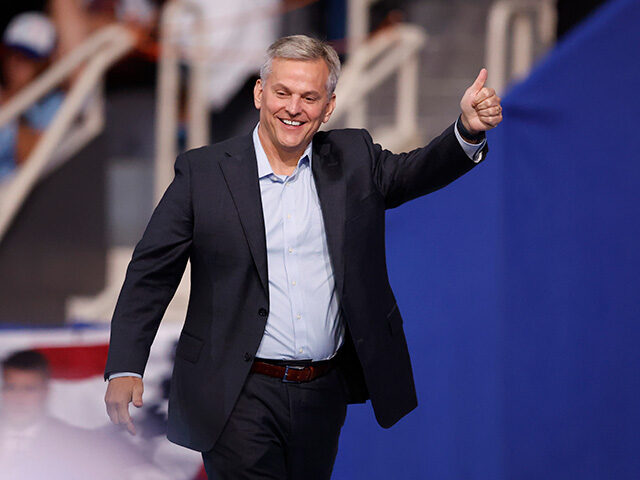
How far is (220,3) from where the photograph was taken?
7035mm

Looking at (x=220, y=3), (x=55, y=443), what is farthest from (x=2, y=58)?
(x=55, y=443)

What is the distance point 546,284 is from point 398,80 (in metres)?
3.49

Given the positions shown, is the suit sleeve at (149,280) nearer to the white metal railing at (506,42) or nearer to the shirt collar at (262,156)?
the shirt collar at (262,156)

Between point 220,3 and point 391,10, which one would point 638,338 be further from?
point 220,3

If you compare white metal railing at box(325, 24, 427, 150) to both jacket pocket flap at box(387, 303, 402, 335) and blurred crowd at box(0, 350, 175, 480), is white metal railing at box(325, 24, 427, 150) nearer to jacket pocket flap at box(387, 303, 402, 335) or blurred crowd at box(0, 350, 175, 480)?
blurred crowd at box(0, 350, 175, 480)

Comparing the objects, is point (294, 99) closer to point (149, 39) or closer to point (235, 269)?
point (235, 269)

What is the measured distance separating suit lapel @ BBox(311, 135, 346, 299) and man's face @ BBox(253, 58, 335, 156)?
0.29 ft

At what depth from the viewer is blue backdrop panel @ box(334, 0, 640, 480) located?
2.61 meters

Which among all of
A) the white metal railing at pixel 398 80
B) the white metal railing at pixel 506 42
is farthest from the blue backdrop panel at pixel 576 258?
the white metal railing at pixel 398 80

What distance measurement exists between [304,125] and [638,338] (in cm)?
140

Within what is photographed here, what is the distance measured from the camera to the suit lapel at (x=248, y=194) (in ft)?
6.24

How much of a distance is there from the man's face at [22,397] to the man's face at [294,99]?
Answer: 1.56m

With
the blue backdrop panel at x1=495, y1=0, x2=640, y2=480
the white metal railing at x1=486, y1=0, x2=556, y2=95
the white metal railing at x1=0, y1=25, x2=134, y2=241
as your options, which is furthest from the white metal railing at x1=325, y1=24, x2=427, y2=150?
the blue backdrop panel at x1=495, y1=0, x2=640, y2=480

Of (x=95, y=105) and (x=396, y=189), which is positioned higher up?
(x=95, y=105)
